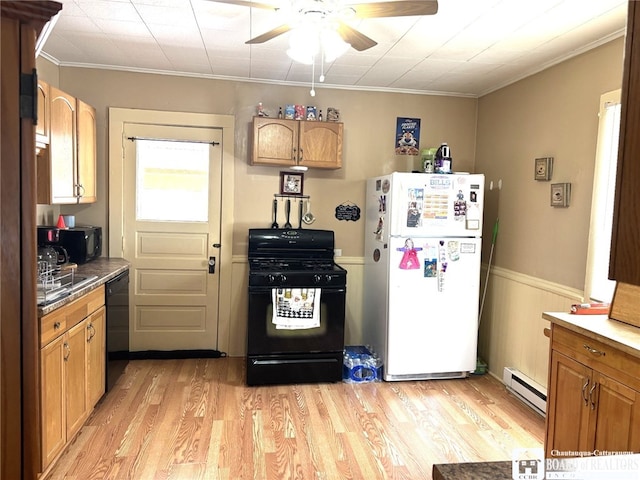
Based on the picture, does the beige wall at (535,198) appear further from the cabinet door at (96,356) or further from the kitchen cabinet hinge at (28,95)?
the cabinet door at (96,356)

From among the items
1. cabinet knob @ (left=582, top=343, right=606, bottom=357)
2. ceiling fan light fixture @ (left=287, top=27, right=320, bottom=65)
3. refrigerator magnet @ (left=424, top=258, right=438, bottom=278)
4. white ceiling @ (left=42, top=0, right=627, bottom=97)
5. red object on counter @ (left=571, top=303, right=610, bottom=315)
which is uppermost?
white ceiling @ (left=42, top=0, right=627, bottom=97)

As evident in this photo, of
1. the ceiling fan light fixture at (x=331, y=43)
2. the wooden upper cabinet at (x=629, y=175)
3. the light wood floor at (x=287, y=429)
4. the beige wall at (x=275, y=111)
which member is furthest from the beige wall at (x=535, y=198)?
the wooden upper cabinet at (x=629, y=175)

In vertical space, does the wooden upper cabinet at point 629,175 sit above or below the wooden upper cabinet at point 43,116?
below

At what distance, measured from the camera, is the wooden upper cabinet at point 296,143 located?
370 cm

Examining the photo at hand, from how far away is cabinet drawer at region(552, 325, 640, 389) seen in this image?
1.81 metres

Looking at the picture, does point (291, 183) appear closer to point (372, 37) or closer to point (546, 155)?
point (372, 37)

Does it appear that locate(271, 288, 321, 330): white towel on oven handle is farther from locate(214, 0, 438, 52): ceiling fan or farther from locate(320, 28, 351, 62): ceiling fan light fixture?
locate(214, 0, 438, 52): ceiling fan

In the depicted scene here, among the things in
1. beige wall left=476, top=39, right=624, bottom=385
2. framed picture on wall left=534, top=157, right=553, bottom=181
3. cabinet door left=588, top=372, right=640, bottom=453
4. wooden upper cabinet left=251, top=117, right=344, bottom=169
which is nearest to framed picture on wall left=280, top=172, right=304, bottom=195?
wooden upper cabinet left=251, top=117, right=344, bottom=169

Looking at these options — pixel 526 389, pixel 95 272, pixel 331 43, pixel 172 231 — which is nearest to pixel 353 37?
pixel 331 43

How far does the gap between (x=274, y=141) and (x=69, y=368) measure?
2183mm

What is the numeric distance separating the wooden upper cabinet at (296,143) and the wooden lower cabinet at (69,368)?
5.31 ft

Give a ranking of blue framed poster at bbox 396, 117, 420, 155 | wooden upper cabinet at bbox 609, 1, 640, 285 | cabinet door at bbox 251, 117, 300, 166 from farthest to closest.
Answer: blue framed poster at bbox 396, 117, 420, 155 → cabinet door at bbox 251, 117, 300, 166 → wooden upper cabinet at bbox 609, 1, 640, 285

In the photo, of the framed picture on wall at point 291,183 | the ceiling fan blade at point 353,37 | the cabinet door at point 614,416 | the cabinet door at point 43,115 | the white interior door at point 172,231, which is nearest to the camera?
the cabinet door at point 614,416

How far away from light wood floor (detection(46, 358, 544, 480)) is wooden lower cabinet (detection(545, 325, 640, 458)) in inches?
21.8
